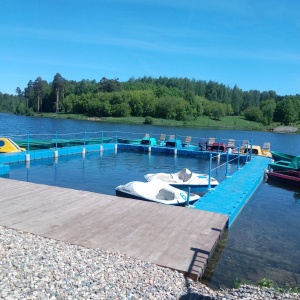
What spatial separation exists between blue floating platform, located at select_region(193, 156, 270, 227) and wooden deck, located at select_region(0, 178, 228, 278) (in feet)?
2.93

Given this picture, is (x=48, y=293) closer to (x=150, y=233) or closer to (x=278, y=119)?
(x=150, y=233)

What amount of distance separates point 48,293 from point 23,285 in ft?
0.97

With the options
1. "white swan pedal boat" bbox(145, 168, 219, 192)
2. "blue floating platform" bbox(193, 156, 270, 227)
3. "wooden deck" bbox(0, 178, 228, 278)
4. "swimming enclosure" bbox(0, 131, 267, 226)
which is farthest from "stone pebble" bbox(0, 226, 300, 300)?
"white swan pedal boat" bbox(145, 168, 219, 192)

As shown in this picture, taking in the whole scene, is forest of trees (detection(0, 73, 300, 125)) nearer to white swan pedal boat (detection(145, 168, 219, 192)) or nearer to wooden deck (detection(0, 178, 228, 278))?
white swan pedal boat (detection(145, 168, 219, 192))

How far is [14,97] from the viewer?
134 meters

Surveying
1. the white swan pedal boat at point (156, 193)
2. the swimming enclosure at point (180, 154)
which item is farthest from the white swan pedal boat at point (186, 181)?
the white swan pedal boat at point (156, 193)

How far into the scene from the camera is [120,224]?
664 cm

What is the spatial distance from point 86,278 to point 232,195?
22.3ft

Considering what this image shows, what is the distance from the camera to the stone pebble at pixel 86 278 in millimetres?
3793

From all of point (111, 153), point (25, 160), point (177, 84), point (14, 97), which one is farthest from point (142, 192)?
point (14, 97)

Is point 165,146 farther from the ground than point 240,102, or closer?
closer

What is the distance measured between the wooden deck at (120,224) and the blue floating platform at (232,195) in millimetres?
892

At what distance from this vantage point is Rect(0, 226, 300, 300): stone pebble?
3.79m

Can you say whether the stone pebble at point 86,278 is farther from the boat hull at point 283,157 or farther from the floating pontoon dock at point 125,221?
the boat hull at point 283,157
